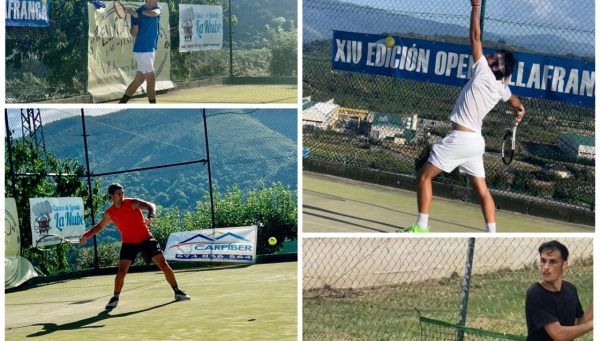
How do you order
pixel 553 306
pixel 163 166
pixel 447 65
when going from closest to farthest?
pixel 553 306
pixel 447 65
pixel 163 166

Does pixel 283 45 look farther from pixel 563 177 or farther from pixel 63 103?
pixel 563 177

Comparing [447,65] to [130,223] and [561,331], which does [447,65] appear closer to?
[130,223]

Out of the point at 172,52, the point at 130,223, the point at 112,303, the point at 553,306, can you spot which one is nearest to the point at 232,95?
the point at 172,52

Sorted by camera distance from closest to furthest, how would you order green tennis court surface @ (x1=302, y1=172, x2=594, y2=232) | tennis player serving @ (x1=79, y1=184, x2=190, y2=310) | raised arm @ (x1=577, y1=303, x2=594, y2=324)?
raised arm @ (x1=577, y1=303, x2=594, y2=324) → tennis player serving @ (x1=79, y1=184, x2=190, y2=310) → green tennis court surface @ (x1=302, y1=172, x2=594, y2=232)

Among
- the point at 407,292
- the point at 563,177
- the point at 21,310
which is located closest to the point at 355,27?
the point at 563,177

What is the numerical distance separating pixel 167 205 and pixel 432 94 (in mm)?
2648

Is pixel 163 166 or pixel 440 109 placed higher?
pixel 440 109

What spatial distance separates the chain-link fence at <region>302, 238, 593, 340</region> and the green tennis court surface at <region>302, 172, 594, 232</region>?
27 centimetres

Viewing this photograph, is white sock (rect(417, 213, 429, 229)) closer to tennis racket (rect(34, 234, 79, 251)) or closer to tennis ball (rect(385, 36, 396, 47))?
tennis ball (rect(385, 36, 396, 47))

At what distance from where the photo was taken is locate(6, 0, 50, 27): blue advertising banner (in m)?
12.9

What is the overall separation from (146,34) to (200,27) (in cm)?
348

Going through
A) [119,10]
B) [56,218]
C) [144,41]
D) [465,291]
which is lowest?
[56,218]

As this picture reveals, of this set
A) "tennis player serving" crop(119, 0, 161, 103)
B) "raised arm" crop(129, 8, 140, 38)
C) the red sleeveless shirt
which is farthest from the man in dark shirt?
"tennis player serving" crop(119, 0, 161, 103)

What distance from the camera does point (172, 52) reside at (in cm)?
1379
